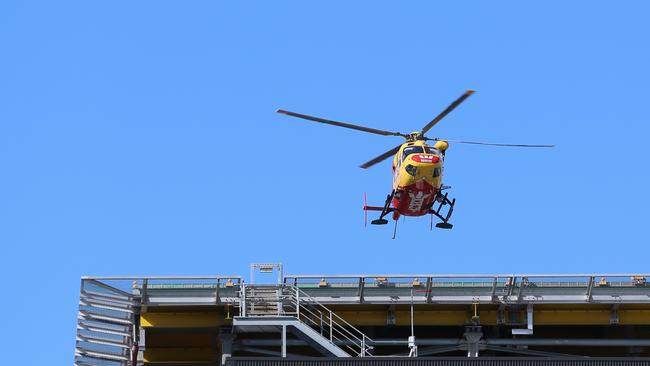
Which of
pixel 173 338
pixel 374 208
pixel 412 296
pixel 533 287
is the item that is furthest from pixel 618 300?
pixel 173 338

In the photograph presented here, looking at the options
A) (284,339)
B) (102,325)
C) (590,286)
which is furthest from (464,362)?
(102,325)

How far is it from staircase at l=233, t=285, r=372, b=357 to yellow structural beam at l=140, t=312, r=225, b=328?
2477mm

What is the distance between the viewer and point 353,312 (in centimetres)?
7475

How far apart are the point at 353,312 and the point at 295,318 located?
4.25 meters

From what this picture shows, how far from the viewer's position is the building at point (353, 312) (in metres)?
72.7

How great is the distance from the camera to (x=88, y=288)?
73.0m

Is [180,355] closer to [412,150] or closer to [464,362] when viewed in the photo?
[412,150]

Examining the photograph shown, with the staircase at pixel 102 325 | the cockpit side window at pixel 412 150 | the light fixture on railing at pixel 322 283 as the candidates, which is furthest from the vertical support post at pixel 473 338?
the staircase at pixel 102 325

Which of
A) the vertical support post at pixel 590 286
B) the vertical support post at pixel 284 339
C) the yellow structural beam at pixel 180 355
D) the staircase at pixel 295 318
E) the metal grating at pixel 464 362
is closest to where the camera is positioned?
the metal grating at pixel 464 362

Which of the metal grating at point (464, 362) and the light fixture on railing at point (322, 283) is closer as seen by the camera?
the metal grating at point (464, 362)

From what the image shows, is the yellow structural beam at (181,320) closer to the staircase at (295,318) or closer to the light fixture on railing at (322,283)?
the staircase at (295,318)

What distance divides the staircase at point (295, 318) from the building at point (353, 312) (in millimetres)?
42

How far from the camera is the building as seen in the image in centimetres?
7269

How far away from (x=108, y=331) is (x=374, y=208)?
14.9m
